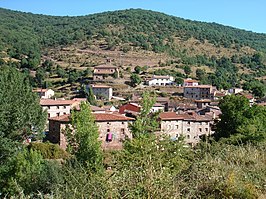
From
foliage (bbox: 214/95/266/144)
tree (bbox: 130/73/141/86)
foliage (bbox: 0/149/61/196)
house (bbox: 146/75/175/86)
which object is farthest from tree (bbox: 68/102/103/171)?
A: house (bbox: 146/75/175/86)

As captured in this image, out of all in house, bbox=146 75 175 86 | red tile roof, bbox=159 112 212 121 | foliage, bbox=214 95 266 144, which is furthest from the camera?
house, bbox=146 75 175 86

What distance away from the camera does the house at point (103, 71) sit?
6050 centimetres

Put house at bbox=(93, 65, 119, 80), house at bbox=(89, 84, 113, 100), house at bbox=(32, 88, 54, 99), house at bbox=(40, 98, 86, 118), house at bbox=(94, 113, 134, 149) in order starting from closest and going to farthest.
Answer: house at bbox=(94, 113, 134, 149), house at bbox=(40, 98, 86, 118), house at bbox=(32, 88, 54, 99), house at bbox=(89, 84, 113, 100), house at bbox=(93, 65, 119, 80)

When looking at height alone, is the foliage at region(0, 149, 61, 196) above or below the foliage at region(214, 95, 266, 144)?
below

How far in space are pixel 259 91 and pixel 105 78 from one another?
2325 cm

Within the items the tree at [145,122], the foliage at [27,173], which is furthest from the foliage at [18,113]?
the tree at [145,122]

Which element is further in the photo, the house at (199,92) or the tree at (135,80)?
the tree at (135,80)

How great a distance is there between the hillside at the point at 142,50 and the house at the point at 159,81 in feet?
15.1

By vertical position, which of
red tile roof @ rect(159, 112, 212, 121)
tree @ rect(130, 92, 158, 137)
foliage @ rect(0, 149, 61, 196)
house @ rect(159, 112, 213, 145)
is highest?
tree @ rect(130, 92, 158, 137)

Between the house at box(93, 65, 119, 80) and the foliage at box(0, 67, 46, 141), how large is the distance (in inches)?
1385

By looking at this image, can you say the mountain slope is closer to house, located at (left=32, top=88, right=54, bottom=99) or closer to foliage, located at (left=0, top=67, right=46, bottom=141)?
house, located at (left=32, top=88, right=54, bottom=99)

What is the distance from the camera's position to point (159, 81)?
195 feet

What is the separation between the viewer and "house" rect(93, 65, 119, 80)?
198ft

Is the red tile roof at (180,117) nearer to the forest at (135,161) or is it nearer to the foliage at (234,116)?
the forest at (135,161)
